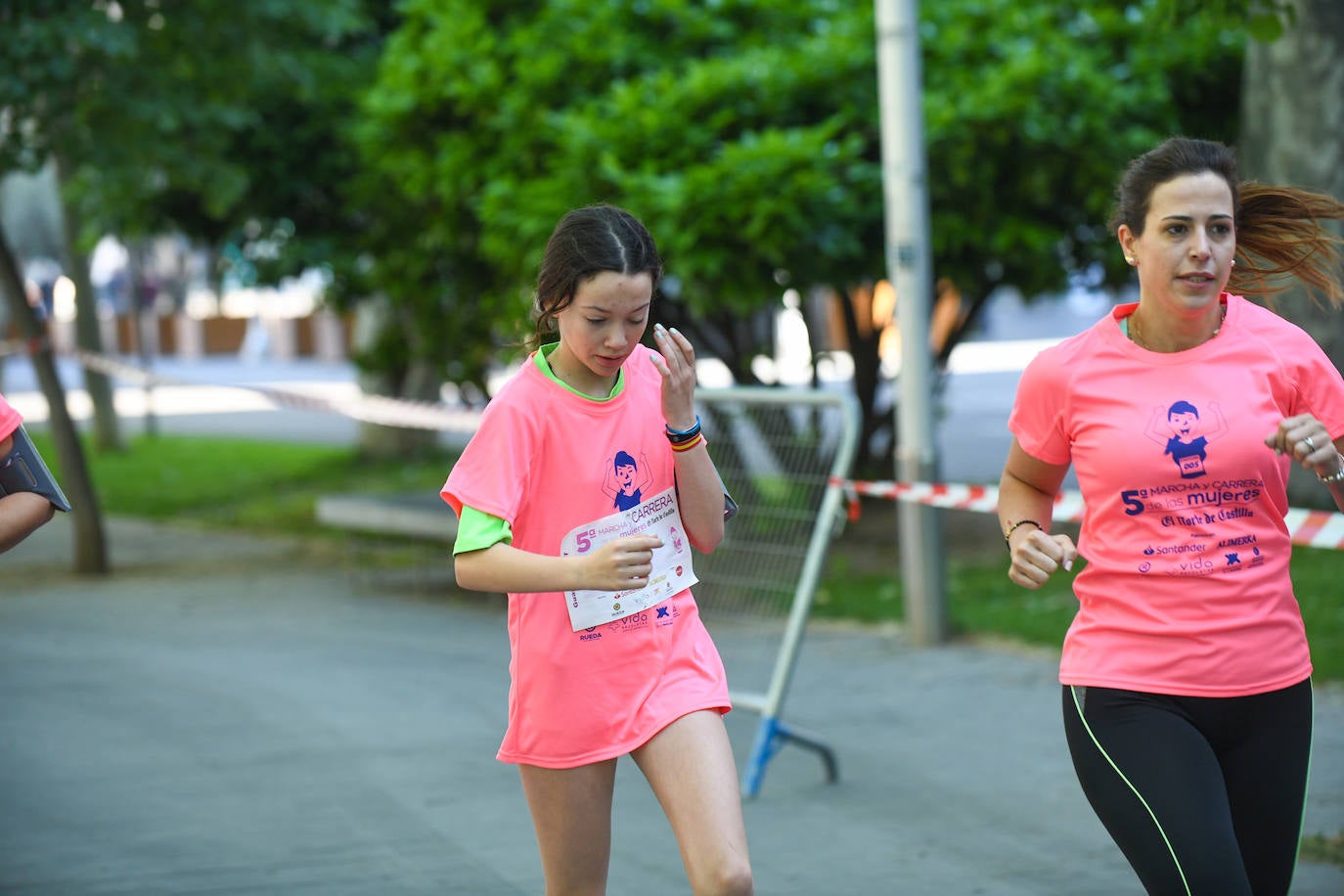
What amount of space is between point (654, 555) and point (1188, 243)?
1194 mm

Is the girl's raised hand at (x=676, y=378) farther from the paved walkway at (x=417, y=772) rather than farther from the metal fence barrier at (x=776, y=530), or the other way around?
the metal fence barrier at (x=776, y=530)

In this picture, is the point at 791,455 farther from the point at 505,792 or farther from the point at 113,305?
the point at 113,305

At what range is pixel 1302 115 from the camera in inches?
401

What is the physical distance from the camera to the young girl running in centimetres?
330

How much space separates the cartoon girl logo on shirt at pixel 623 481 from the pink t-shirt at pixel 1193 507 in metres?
0.87

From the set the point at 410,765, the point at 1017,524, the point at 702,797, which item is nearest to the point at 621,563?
the point at 702,797

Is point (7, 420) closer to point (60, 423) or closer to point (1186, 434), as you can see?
point (1186, 434)

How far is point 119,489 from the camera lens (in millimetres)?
16984

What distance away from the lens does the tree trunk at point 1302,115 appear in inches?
395

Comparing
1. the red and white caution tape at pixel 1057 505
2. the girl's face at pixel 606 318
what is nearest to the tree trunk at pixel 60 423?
the red and white caution tape at pixel 1057 505

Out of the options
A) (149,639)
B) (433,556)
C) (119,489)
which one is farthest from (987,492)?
(119,489)

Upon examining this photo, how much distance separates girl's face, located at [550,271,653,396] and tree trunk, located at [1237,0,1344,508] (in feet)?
24.7

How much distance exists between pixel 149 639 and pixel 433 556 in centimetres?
283

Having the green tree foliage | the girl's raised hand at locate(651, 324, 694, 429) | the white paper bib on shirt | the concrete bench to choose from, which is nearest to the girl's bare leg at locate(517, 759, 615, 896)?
the white paper bib on shirt
